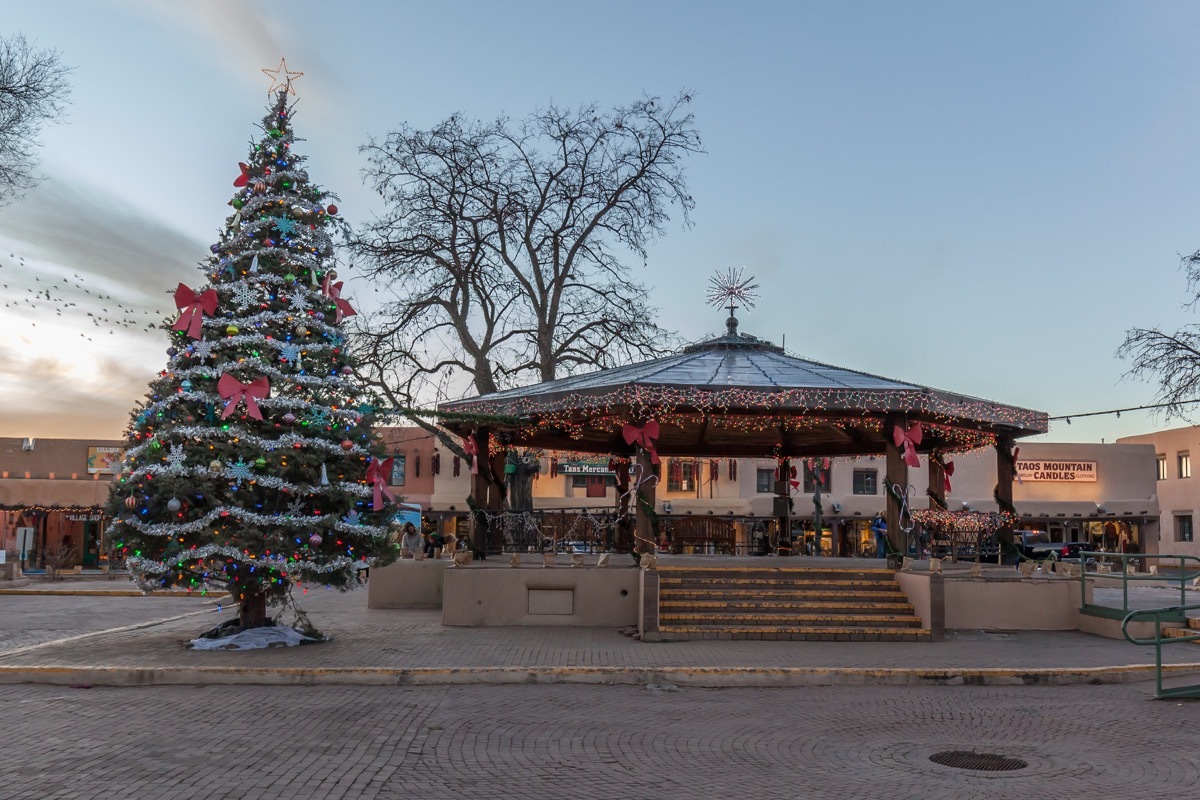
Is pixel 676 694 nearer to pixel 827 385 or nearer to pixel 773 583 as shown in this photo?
pixel 773 583

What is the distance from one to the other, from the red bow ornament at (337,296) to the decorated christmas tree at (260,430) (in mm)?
29

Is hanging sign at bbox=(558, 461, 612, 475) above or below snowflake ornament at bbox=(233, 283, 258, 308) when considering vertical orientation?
below

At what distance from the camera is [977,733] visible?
870 centimetres

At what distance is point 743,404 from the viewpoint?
1623 cm

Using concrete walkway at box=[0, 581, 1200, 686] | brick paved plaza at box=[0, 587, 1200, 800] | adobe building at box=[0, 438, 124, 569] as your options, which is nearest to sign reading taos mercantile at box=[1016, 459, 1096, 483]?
concrete walkway at box=[0, 581, 1200, 686]

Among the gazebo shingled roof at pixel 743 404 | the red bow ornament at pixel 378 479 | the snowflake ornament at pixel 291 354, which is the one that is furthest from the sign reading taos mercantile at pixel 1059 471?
the snowflake ornament at pixel 291 354

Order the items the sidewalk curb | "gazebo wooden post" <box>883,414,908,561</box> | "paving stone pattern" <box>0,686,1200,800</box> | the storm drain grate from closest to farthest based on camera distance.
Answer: "paving stone pattern" <box>0,686,1200,800</box>, the storm drain grate, the sidewalk curb, "gazebo wooden post" <box>883,414,908,561</box>

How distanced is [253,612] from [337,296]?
15.2 feet

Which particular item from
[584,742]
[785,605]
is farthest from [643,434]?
[584,742]

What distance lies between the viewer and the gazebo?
53.2 feet

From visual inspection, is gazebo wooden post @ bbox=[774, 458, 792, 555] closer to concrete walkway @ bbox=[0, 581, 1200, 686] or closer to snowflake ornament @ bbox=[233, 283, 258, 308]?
concrete walkway @ bbox=[0, 581, 1200, 686]

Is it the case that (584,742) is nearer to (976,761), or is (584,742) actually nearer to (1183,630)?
(976,761)

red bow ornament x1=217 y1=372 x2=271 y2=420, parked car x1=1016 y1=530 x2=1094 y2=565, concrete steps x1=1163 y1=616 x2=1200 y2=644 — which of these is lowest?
concrete steps x1=1163 y1=616 x2=1200 y2=644

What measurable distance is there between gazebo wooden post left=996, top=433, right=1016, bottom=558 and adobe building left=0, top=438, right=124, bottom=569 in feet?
100
